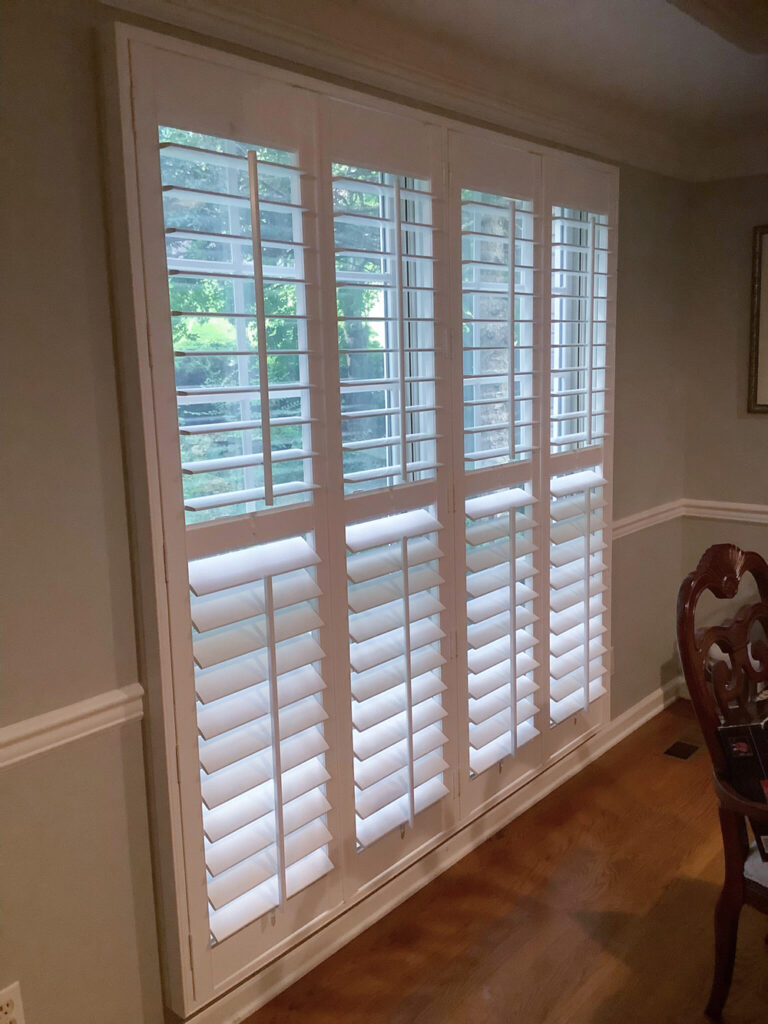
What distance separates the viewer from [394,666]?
6.79ft

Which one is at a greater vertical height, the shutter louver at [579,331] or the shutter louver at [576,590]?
the shutter louver at [579,331]

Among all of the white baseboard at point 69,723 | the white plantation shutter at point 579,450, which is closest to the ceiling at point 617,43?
the white plantation shutter at point 579,450

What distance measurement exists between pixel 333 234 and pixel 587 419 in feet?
3.94

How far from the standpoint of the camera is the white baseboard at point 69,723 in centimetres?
145

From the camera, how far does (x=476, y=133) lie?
2.14 m

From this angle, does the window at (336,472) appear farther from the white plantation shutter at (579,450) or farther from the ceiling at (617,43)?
the ceiling at (617,43)

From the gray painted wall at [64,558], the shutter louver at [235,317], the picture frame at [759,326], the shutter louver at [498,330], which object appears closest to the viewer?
the gray painted wall at [64,558]

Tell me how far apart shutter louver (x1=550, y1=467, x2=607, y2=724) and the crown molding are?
1042mm

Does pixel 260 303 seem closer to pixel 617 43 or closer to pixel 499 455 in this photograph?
pixel 499 455

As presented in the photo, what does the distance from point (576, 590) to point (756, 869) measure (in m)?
1.11

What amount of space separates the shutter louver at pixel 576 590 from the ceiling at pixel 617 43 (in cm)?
114

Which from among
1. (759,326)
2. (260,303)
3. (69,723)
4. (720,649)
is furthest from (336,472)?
(759,326)

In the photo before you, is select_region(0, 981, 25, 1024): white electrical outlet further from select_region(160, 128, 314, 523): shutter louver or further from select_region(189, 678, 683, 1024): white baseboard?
select_region(160, 128, 314, 523): shutter louver

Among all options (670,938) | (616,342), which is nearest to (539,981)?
(670,938)
